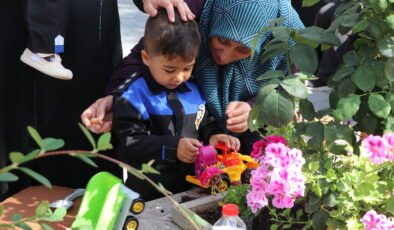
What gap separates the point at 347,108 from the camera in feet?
3.70

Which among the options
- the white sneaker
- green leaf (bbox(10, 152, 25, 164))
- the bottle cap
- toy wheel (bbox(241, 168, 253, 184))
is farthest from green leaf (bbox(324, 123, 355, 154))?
the white sneaker

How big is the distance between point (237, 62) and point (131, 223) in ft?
2.31

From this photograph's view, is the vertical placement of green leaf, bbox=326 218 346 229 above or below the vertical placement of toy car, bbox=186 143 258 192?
above

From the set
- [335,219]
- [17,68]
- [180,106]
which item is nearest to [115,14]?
[17,68]

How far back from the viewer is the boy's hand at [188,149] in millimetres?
1605

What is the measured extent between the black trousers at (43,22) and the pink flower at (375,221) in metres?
1.29

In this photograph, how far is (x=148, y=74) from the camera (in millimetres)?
1753

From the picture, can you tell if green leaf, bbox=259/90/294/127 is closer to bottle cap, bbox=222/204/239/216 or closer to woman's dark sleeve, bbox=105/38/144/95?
bottle cap, bbox=222/204/239/216

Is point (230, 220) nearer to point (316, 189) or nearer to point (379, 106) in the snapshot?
point (316, 189)

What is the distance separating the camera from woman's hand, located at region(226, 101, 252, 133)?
1.68 metres

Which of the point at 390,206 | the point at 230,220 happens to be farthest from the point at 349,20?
the point at 230,220

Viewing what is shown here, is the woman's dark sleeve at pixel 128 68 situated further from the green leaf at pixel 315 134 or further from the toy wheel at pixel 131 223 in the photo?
the green leaf at pixel 315 134

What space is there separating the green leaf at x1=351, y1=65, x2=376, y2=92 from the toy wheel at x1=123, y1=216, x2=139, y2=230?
1.97 feet

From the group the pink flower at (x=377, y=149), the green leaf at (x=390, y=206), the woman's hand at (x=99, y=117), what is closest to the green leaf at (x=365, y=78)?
the pink flower at (x=377, y=149)
